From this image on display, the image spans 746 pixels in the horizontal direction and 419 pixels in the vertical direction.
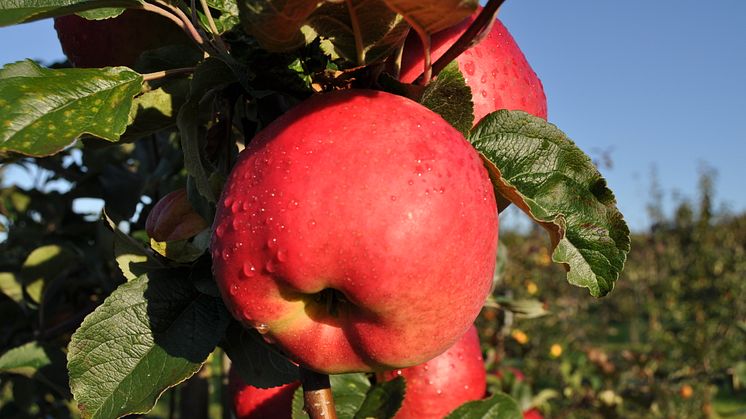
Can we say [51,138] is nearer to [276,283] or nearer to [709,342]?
[276,283]

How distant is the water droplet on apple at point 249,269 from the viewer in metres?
0.60

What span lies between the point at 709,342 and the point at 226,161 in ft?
17.6

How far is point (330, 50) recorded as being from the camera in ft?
2.32

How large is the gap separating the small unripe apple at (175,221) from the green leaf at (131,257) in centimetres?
3

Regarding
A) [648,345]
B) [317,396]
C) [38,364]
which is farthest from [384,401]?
[648,345]

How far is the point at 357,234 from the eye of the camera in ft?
1.86

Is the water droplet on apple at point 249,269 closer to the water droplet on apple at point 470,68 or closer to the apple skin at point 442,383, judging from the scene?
the water droplet on apple at point 470,68

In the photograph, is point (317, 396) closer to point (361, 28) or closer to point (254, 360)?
point (254, 360)

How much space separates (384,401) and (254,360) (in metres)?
0.17

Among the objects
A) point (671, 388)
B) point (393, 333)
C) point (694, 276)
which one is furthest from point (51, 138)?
point (694, 276)

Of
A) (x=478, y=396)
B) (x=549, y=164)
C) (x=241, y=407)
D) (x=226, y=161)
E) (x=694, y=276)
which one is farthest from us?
(x=694, y=276)

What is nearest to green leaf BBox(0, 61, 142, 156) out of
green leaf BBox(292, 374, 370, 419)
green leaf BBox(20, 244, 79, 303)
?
green leaf BBox(292, 374, 370, 419)

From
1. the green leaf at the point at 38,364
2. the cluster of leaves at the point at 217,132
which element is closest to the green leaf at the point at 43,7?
the cluster of leaves at the point at 217,132

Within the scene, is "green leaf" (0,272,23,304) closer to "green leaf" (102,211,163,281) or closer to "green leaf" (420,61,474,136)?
"green leaf" (102,211,163,281)
